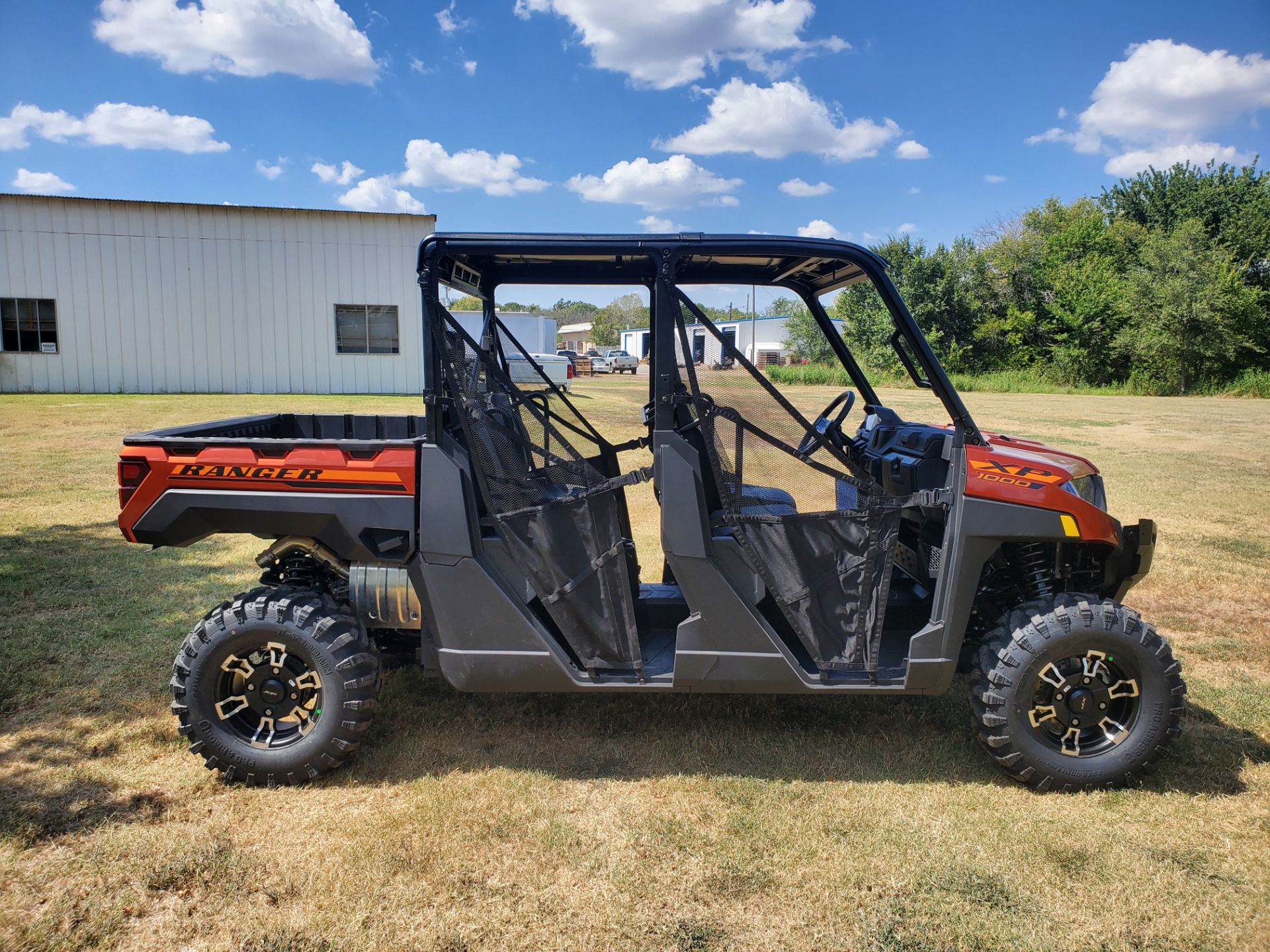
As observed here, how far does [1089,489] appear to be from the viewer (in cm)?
341

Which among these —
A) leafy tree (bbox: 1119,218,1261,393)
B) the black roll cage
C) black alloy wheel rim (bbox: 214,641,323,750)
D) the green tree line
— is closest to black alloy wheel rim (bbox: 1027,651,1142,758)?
the black roll cage

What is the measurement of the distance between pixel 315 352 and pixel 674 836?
807 inches

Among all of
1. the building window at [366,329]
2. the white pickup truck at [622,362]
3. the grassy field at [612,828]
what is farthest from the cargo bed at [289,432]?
the building window at [366,329]

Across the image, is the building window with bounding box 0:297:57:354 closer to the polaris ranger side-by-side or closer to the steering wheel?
the polaris ranger side-by-side

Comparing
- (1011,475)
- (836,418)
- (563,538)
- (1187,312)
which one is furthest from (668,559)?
(1187,312)

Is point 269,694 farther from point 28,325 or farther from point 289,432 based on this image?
point 28,325

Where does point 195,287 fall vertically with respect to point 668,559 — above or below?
above

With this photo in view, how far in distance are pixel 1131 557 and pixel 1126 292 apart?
37622 mm

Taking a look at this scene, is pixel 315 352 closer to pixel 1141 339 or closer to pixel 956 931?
pixel 956 931

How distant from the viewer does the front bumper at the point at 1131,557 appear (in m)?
3.47

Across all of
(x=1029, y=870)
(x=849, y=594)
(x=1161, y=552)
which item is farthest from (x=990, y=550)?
(x=1161, y=552)

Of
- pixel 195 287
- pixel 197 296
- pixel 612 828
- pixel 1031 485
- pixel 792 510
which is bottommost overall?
pixel 612 828

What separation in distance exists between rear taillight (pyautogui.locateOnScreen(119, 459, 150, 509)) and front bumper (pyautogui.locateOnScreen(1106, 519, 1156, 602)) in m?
3.93

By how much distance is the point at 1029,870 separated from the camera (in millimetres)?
2844
